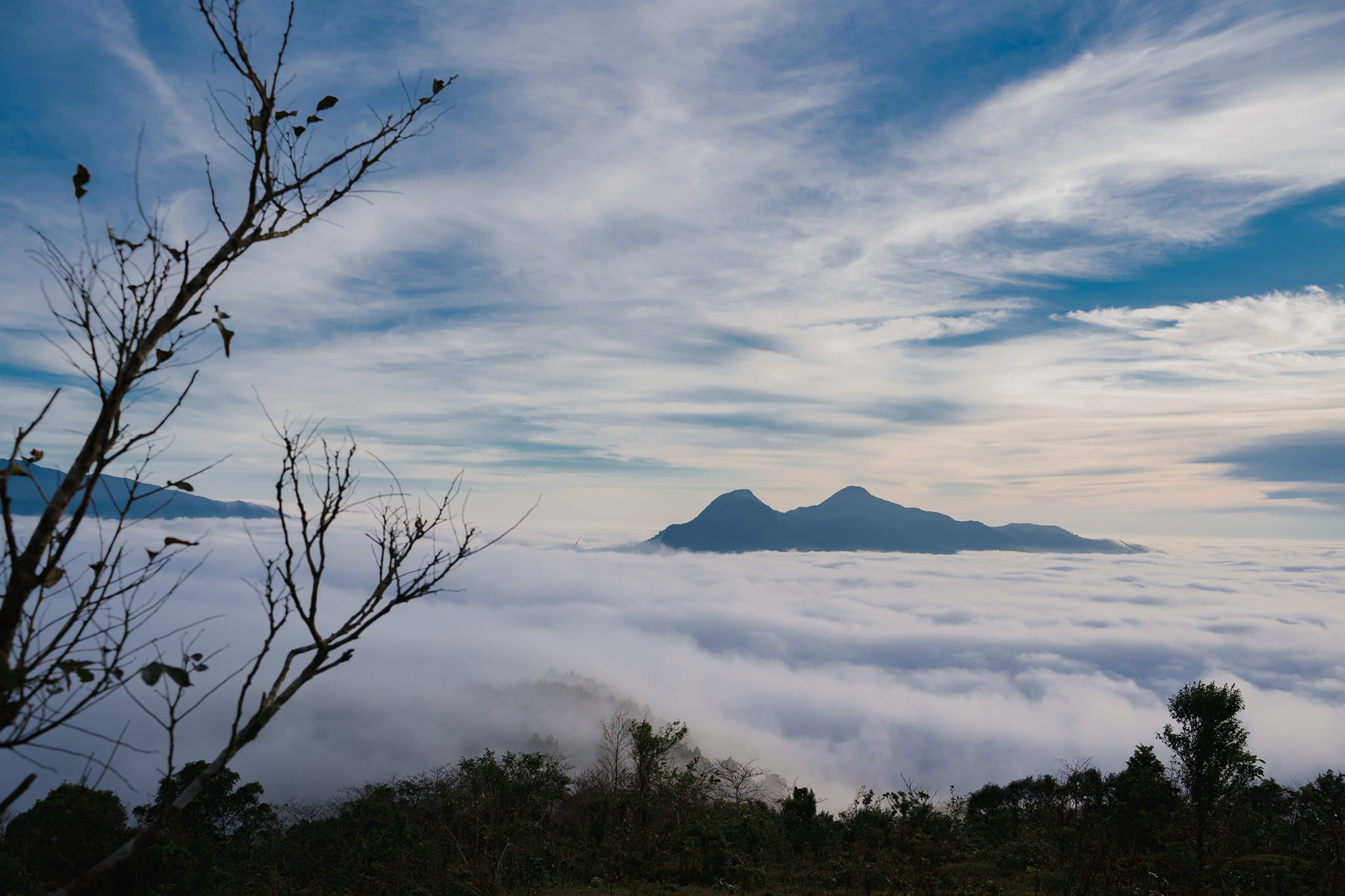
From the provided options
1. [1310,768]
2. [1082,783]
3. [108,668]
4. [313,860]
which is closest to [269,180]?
[108,668]

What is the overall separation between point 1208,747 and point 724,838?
19.9m

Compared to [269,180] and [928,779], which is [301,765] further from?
[269,180]

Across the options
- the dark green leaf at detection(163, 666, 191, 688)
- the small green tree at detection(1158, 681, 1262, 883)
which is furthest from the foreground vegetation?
the dark green leaf at detection(163, 666, 191, 688)

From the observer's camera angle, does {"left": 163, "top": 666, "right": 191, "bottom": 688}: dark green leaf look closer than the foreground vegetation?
Yes

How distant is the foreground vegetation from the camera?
1923cm

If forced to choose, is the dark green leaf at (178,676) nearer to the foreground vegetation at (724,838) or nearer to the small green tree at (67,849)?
the foreground vegetation at (724,838)

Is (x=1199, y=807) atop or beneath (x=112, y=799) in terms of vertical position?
atop

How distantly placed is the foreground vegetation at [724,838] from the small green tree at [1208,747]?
3.0 inches

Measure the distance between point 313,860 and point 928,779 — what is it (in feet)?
611

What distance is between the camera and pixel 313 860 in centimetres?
3478

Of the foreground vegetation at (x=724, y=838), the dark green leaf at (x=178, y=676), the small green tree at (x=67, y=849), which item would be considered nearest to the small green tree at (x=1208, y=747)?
the foreground vegetation at (x=724, y=838)

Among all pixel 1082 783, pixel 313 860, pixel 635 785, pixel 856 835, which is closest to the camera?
pixel 856 835

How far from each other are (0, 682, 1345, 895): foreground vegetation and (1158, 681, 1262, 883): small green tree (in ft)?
0.25

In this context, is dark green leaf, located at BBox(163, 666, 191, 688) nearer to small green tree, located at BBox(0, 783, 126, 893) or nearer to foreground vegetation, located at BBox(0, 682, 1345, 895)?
foreground vegetation, located at BBox(0, 682, 1345, 895)
